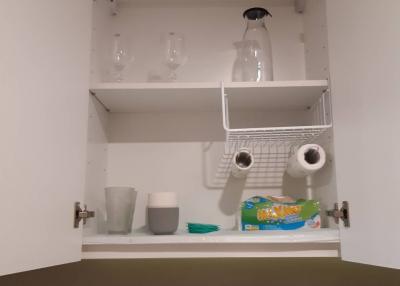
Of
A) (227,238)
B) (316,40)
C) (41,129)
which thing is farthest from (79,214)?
(316,40)

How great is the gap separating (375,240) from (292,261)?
54 centimetres

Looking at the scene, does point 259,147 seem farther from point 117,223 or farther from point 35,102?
point 35,102

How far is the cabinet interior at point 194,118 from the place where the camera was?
1256mm

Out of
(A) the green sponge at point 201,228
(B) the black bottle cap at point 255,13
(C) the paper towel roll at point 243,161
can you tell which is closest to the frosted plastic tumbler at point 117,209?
(A) the green sponge at point 201,228


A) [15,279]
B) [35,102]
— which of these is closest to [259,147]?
[35,102]

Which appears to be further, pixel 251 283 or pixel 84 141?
pixel 251 283

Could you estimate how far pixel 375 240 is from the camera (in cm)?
82

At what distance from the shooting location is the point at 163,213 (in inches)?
39.8

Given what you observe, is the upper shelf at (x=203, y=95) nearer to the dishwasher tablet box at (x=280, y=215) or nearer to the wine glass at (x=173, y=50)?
the wine glass at (x=173, y=50)

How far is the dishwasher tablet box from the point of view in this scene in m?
1.05

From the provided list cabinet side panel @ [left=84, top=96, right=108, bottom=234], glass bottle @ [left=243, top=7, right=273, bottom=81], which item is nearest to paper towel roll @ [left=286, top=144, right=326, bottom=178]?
glass bottle @ [left=243, top=7, right=273, bottom=81]

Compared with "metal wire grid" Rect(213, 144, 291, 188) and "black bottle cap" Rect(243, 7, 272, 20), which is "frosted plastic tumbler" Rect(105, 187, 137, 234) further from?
"black bottle cap" Rect(243, 7, 272, 20)

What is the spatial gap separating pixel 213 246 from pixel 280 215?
210 millimetres

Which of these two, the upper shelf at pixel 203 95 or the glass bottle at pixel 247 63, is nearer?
the upper shelf at pixel 203 95
